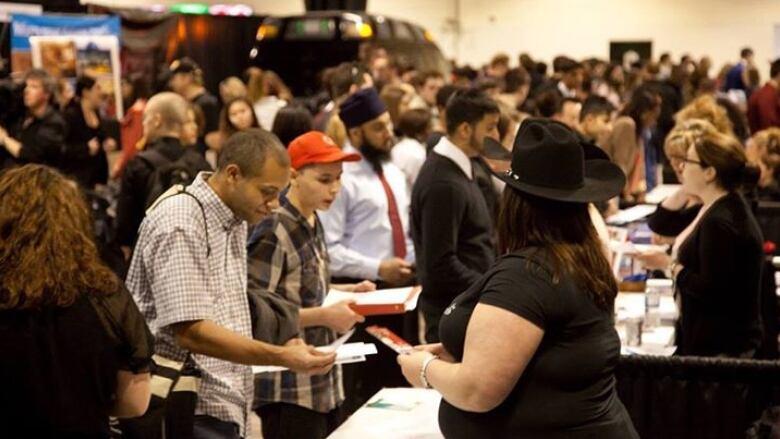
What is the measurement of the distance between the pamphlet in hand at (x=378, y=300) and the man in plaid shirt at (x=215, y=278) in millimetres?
594

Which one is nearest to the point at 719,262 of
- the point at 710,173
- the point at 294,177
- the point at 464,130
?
the point at 710,173

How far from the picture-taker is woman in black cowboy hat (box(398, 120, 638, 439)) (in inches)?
97.4

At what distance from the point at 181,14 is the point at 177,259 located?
50.4 feet

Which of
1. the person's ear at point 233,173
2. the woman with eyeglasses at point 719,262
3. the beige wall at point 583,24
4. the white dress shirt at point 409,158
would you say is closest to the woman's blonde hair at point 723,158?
the woman with eyeglasses at point 719,262

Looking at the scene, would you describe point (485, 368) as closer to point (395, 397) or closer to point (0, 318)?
point (0, 318)

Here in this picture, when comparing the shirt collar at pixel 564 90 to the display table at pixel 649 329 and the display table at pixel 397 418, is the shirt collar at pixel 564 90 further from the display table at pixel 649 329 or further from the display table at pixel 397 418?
the display table at pixel 397 418

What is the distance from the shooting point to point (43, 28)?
38.9ft

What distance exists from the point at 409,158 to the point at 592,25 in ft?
58.6

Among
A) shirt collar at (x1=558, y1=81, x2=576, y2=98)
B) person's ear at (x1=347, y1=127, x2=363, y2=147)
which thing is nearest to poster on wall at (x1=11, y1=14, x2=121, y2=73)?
shirt collar at (x1=558, y1=81, x2=576, y2=98)

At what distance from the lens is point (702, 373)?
401 centimetres

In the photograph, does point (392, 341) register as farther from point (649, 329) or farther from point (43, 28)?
point (43, 28)

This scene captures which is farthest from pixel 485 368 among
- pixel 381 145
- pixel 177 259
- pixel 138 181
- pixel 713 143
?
pixel 138 181

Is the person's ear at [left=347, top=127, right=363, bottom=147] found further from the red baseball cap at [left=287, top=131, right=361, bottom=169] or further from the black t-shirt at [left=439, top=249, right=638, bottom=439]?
the black t-shirt at [left=439, top=249, right=638, bottom=439]

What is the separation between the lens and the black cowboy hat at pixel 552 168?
2594 millimetres
